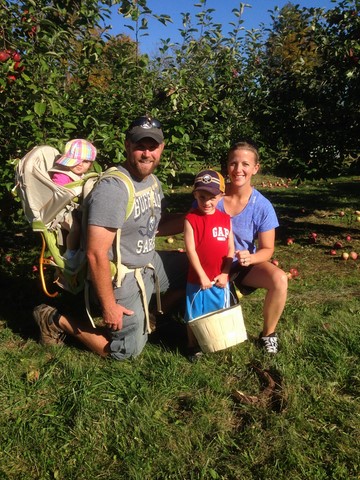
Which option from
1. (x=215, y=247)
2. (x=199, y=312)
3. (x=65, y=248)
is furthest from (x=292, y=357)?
(x=65, y=248)

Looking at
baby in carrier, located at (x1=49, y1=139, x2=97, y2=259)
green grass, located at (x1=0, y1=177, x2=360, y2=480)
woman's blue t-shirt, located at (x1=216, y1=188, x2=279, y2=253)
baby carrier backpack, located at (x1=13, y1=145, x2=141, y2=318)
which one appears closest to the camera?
green grass, located at (x1=0, y1=177, x2=360, y2=480)

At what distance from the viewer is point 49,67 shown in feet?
11.9

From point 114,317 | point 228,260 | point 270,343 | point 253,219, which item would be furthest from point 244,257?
point 114,317

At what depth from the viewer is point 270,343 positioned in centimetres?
325

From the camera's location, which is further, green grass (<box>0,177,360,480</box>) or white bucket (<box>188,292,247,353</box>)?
white bucket (<box>188,292,247,353</box>)

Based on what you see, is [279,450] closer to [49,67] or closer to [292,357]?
[292,357]

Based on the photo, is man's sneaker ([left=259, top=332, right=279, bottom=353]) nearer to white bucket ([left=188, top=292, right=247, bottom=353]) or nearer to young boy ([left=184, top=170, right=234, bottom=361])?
white bucket ([left=188, top=292, right=247, bottom=353])

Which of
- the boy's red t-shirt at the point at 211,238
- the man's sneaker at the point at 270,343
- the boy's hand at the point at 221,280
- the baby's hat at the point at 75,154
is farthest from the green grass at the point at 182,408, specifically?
the baby's hat at the point at 75,154

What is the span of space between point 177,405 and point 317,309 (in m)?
1.80

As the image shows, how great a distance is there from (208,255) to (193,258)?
11cm

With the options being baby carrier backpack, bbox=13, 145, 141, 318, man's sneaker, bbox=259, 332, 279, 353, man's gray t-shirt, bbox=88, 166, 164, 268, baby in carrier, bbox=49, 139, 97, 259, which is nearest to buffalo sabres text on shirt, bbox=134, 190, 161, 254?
man's gray t-shirt, bbox=88, 166, 164, 268

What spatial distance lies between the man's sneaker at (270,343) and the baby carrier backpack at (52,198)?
116 cm

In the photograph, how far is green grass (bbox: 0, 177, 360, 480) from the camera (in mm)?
2289

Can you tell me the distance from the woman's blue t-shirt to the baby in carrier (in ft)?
3.61
